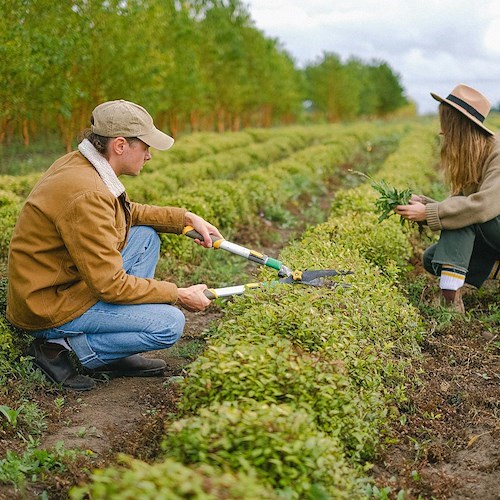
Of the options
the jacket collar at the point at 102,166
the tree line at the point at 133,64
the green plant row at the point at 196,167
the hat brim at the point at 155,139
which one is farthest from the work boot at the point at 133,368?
the tree line at the point at 133,64

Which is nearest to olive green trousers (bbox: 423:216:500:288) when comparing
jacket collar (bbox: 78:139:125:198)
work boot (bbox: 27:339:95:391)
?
jacket collar (bbox: 78:139:125:198)

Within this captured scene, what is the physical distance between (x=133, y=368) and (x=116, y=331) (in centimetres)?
46

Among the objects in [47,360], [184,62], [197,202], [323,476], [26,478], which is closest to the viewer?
[323,476]

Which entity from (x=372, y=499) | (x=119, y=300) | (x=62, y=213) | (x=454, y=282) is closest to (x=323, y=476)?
(x=372, y=499)

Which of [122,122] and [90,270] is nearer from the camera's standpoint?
[90,270]

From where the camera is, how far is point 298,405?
265cm

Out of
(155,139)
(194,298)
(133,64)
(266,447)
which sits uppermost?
(133,64)

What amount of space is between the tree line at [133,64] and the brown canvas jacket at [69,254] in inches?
325

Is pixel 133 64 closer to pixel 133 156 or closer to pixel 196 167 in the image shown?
pixel 196 167

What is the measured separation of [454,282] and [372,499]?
2.69 meters

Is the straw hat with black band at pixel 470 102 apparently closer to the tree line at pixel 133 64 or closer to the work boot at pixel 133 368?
the work boot at pixel 133 368

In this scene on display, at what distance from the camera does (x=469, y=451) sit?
3.28 m

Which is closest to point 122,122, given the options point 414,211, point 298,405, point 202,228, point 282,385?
point 202,228

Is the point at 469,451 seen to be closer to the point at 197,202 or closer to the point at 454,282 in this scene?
the point at 454,282
